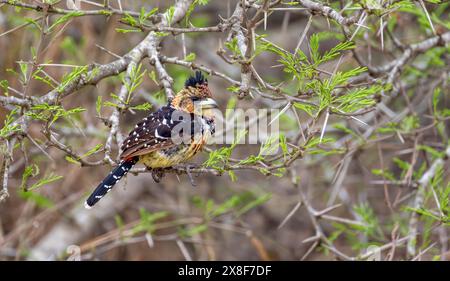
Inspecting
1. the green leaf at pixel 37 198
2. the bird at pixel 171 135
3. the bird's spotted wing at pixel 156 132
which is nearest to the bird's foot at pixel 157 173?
the bird at pixel 171 135

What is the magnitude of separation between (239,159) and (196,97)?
0.61 metres

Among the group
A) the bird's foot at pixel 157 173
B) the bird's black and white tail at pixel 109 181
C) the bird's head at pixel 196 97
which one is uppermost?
the bird's head at pixel 196 97

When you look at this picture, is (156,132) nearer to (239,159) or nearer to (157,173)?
(157,173)

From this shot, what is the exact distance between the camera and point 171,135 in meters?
4.06

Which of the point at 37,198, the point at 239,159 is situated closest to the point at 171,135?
the point at 239,159

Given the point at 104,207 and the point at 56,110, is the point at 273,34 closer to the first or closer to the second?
the point at 104,207

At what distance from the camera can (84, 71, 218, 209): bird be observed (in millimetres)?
3836

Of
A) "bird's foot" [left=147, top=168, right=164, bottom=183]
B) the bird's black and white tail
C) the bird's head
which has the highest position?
the bird's head

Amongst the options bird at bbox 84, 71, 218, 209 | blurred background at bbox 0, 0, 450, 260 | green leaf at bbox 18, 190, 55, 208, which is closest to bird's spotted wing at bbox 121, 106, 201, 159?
bird at bbox 84, 71, 218, 209

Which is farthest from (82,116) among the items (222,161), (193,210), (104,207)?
(222,161)

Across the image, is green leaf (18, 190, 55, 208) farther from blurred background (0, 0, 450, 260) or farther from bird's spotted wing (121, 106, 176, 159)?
bird's spotted wing (121, 106, 176, 159)

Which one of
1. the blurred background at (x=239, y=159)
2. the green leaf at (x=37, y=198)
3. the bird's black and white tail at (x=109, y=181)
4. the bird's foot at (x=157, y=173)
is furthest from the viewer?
the green leaf at (x=37, y=198)

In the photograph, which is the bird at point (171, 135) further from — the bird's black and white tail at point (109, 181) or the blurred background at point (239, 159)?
the blurred background at point (239, 159)

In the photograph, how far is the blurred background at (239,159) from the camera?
4.36m
